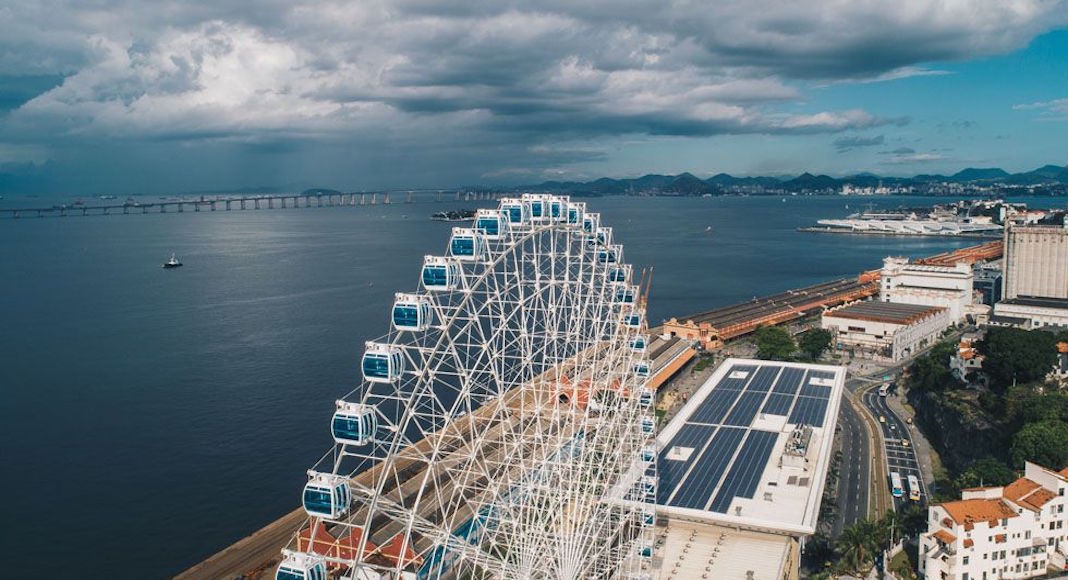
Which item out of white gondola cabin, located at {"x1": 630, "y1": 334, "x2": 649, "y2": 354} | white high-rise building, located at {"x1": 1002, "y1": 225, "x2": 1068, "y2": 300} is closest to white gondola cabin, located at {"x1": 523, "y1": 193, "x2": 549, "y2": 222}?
white gondola cabin, located at {"x1": 630, "y1": 334, "x2": 649, "y2": 354}

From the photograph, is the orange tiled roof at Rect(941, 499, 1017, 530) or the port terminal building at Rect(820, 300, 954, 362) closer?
the orange tiled roof at Rect(941, 499, 1017, 530)

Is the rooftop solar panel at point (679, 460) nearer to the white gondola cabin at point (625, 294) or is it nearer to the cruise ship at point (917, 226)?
the white gondola cabin at point (625, 294)

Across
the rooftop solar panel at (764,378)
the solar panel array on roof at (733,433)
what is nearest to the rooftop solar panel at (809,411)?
the solar panel array on roof at (733,433)

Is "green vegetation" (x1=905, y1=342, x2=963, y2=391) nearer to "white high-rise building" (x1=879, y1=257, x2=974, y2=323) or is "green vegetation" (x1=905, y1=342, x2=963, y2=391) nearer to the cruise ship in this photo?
"white high-rise building" (x1=879, y1=257, x2=974, y2=323)

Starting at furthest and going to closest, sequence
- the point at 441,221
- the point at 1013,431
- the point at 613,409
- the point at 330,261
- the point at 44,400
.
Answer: the point at 441,221 < the point at 330,261 < the point at 44,400 < the point at 1013,431 < the point at 613,409

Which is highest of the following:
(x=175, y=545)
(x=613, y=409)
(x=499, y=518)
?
(x=613, y=409)

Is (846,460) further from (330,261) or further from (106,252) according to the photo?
(106,252)

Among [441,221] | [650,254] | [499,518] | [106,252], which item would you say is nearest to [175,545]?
[499,518]
